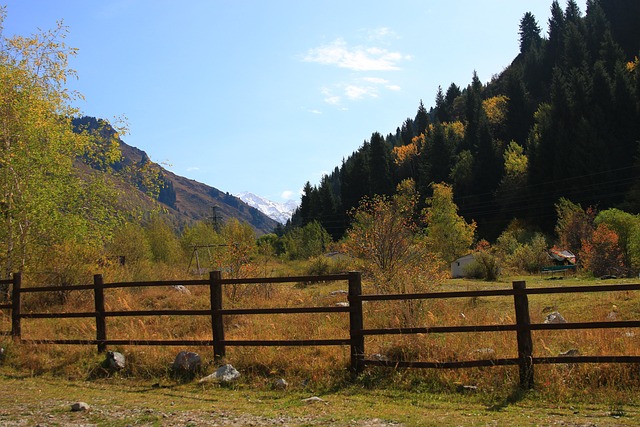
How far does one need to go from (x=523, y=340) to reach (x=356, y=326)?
2.52 meters

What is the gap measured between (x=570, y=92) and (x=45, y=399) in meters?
87.6

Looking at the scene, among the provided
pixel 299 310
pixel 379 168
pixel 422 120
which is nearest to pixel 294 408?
pixel 299 310

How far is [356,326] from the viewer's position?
27.6 feet

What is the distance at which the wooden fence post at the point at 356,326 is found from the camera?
27.3ft

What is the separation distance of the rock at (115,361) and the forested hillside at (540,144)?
6418 cm

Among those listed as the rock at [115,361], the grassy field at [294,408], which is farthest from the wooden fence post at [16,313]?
the grassy field at [294,408]

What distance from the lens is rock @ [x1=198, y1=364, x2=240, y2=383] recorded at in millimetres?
8490

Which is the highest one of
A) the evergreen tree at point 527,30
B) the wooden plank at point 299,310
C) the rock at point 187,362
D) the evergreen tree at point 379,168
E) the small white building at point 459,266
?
the evergreen tree at point 527,30

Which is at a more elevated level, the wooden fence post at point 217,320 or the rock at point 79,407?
the wooden fence post at point 217,320

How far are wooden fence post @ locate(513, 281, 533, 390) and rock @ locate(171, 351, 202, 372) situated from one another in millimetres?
5272

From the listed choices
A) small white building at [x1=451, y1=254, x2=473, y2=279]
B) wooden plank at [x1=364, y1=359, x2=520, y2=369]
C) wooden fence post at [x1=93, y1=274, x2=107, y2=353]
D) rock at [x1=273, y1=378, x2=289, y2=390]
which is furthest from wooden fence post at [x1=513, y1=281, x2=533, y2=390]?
small white building at [x1=451, y1=254, x2=473, y2=279]

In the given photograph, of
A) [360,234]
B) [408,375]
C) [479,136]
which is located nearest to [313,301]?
[360,234]

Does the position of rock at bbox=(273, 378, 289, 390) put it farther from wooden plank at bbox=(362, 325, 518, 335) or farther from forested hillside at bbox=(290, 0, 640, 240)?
forested hillside at bbox=(290, 0, 640, 240)

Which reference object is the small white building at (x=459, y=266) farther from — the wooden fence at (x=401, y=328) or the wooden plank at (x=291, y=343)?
the wooden plank at (x=291, y=343)
